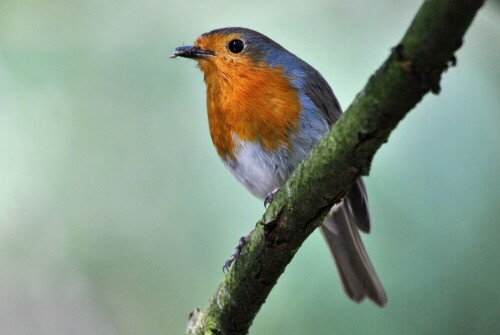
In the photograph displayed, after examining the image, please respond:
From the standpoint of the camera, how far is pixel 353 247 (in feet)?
12.9

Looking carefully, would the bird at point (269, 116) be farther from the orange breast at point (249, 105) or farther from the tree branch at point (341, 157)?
the tree branch at point (341, 157)

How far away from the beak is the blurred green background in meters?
0.23

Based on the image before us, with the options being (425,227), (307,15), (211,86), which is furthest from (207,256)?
(307,15)

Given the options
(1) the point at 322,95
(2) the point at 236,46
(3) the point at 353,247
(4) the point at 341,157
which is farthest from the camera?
(3) the point at 353,247

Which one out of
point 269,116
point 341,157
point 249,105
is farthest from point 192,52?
point 341,157

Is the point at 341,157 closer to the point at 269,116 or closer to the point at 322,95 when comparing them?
the point at 269,116

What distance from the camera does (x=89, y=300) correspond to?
13.7 feet

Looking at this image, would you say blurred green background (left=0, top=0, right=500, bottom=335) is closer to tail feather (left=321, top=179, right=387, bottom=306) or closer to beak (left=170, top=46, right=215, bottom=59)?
tail feather (left=321, top=179, right=387, bottom=306)

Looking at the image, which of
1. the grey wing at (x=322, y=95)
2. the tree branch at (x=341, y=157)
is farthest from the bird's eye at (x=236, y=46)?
the tree branch at (x=341, y=157)

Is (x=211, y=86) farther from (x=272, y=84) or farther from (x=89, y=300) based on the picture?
(x=89, y=300)

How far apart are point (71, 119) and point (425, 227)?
195cm

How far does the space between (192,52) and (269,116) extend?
65 cm

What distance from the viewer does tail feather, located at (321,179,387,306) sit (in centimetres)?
345

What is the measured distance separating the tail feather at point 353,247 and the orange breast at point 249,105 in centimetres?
48
